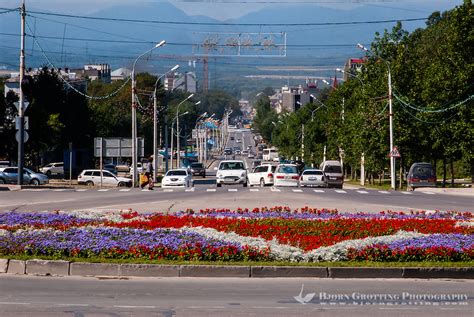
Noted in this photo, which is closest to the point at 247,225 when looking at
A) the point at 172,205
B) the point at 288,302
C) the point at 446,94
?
the point at 288,302

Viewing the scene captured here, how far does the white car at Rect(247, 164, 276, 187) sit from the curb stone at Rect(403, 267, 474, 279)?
5097 cm

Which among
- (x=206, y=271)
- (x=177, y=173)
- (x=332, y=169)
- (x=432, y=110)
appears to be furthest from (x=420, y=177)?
(x=206, y=271)

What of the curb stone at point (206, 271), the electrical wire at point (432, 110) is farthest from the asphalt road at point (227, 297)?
the electrical wire at point (432, 110)

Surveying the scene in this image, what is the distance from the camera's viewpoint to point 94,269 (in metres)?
17.0

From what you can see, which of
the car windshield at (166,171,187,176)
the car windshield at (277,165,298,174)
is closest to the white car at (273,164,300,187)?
the car windshield at (277,165,298,174)

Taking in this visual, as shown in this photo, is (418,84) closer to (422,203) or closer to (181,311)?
(422,203)

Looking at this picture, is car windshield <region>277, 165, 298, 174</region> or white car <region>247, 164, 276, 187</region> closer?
car windshield <region>277, 165, 298, 174</region>

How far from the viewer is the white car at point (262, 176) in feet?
223

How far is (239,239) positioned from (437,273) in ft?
13.6

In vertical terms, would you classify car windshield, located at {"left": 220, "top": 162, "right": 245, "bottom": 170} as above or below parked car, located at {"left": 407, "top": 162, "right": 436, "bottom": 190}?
above

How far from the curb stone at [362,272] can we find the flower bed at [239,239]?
0.95 meters

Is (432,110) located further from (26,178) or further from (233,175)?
(26,178)

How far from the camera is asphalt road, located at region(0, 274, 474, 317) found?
12.8 m

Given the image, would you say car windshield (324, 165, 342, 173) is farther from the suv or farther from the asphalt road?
the asphalt road
